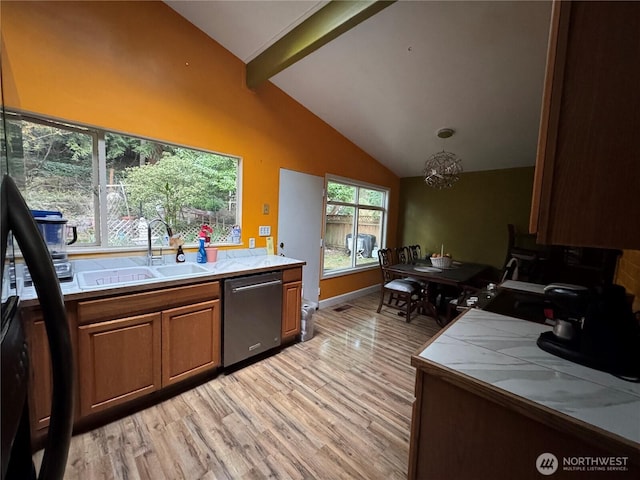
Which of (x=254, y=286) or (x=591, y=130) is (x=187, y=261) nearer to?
(x=254, y=286)

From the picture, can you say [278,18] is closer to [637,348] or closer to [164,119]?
[164,119]

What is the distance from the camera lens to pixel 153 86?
6.79ft

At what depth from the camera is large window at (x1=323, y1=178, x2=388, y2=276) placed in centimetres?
394

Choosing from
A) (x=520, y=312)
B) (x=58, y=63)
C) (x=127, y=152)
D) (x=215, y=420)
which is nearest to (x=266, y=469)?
(x=215, y=420)

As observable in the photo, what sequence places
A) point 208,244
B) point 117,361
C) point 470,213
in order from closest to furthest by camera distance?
1. point 117,361
2. point 208,244
3. point 470,213

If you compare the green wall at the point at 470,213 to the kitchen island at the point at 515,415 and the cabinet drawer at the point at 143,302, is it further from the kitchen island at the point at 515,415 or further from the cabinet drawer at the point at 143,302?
the cabinet drawer at the point at 143,302

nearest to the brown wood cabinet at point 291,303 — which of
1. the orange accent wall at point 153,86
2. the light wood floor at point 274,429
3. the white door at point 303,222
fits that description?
the light wood floor at point 274,429

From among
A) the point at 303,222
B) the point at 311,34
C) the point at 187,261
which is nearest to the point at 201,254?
the point at 187,261

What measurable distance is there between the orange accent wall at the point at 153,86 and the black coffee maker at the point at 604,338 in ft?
6.37

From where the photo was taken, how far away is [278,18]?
6.88 ft

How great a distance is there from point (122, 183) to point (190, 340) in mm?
1340

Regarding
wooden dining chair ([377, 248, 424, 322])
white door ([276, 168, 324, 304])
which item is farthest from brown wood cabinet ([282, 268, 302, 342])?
wooden dining chair ([377, 248, 424, 322])

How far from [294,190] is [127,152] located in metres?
1.68

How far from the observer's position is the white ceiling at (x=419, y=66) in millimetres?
1951
